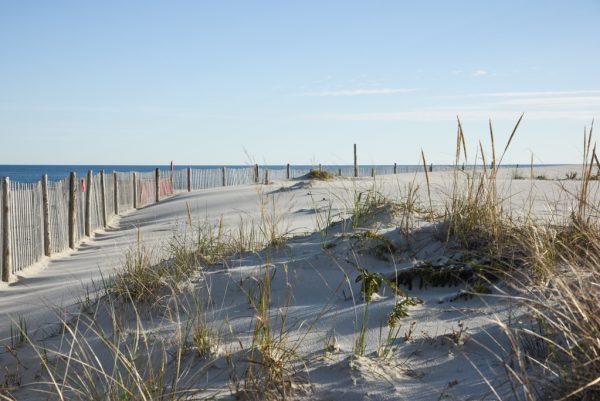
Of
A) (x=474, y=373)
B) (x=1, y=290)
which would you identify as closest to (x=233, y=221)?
(x=1, y=290)

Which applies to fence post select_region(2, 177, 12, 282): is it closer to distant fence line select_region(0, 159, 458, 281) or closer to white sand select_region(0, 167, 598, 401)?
distant fence line select_region(0, 159, 458, 281)

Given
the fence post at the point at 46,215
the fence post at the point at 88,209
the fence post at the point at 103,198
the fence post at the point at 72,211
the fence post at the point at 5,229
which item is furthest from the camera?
the fence post at the point at 103,198

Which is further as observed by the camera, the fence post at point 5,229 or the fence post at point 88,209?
the fence post at point 88,209

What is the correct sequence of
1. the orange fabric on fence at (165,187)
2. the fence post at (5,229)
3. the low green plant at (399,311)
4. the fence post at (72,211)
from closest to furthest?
the low green plant at (399,311) < the fence post at (5,229) < the fence post at (72,211) < the orange fabric on fence at (165,187)

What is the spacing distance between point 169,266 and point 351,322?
175 cm

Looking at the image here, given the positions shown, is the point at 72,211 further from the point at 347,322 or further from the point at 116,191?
the point at 347,322

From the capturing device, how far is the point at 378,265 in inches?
153

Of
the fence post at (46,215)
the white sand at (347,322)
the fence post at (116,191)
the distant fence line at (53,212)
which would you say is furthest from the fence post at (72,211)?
the fence post at (116,191)

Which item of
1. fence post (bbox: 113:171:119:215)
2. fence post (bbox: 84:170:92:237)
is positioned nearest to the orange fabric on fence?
fence post (bbox: 113:171:119:215)

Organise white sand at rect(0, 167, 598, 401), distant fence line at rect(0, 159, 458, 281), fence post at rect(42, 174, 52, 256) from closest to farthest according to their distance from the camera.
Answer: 1. white sand at rect(0, 167, 598, 401)
2. distant fence line at rect(0, 159, 458, 281)
3. fence post at rect(42, 174, 52, 256)

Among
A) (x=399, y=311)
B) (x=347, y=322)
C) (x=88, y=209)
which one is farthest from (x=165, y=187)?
(x=399, y=311)

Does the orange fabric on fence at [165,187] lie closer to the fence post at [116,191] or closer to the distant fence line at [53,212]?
the distant fence line at [53,212]

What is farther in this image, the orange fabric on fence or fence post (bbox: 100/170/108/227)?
the orange fabric on fence

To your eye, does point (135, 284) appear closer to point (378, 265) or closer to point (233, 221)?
point (378, 265)
